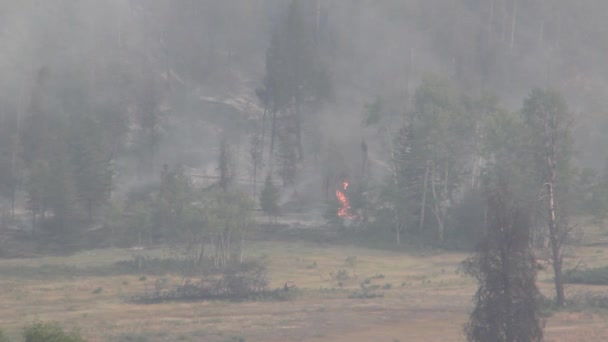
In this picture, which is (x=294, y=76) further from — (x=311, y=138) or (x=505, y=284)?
A: (x=505, y=284)

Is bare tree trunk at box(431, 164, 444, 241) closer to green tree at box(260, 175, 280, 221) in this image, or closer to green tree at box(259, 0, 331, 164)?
green tree at box(260, 175, 280, 221)

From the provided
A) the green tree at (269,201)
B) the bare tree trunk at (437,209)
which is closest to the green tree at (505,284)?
the bare tree trunk at (437,209)

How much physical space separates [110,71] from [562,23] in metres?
63.4

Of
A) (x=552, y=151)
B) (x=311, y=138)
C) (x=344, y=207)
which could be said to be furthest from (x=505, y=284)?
(x=311, y=138)

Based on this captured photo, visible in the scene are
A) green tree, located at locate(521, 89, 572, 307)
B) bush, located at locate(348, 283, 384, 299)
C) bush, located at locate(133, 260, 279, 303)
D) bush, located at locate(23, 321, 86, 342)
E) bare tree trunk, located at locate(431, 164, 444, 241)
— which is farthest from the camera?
bare tree trunk, located at locate(431, 164, 444, 241)

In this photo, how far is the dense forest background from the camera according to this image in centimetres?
6425

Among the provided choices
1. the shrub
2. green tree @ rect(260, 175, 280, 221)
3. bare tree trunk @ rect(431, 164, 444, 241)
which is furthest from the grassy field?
green tree @ rect(260, 175, 280, 221)

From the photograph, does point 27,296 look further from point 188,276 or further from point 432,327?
point 432,327

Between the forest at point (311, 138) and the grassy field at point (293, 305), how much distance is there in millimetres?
1140

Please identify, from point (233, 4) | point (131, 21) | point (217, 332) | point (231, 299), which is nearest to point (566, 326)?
point (217, 332)

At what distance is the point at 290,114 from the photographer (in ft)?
313

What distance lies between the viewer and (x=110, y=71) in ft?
336

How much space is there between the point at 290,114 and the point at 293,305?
5515 cm

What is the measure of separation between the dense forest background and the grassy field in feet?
17.1
